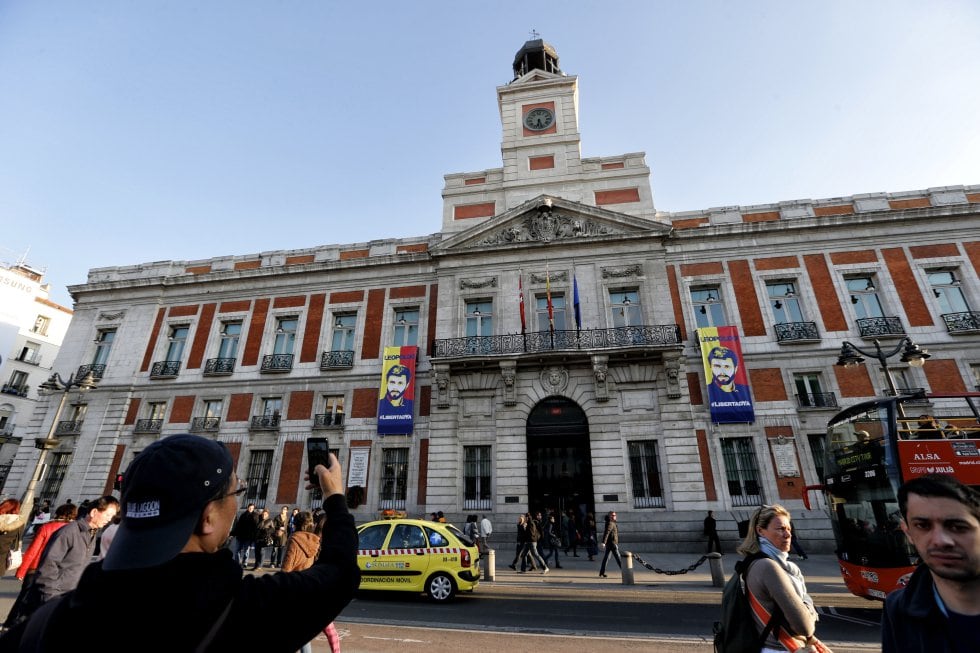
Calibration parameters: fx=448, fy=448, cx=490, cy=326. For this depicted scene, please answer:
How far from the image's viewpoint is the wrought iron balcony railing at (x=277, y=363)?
22.2m

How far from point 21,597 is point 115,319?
2609 cm

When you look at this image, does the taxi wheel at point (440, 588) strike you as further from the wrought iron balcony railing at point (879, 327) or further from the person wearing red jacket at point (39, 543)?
the wrought iron balcony railing at point (879, 327)

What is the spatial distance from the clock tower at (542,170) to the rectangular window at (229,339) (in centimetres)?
1267

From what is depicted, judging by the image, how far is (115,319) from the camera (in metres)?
25.6

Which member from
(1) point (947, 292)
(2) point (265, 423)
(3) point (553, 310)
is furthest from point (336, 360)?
(1) point (947, 292)

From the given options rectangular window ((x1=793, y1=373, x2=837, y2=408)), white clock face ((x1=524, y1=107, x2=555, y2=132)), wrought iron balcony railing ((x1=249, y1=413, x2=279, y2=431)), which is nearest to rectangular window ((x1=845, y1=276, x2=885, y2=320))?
rectangular window ((x1=793, y1=373, x2=837, y2=408))

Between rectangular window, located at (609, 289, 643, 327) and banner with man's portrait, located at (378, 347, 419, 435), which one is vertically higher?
rectangular window, located at (609, 289, 643, 327)

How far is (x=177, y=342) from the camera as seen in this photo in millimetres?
24719

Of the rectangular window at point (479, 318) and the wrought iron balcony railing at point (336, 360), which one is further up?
the rectangular window at point (479, 318)

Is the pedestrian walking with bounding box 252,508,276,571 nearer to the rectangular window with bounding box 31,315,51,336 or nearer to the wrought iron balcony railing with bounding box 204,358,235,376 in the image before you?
the wrought iron balcony railing with bounding box 204,358,235,376

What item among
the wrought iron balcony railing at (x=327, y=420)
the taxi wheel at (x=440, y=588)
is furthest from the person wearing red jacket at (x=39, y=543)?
the wrought iron balcony railing at (x=327, y=420)

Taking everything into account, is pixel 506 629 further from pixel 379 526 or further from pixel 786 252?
pixel 786 252

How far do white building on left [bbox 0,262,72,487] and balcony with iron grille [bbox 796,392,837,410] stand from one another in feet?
157

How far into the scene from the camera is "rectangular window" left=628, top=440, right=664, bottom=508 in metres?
17.3
